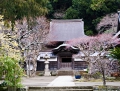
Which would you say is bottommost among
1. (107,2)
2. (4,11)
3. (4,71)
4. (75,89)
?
(75,89)

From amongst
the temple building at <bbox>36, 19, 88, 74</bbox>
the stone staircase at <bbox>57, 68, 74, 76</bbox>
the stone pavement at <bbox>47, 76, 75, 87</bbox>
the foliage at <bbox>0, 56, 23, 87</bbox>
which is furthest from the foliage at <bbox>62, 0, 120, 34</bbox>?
the foliage at <bbox>0, 56, 23, 87</bbox>

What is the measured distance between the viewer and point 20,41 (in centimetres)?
2631

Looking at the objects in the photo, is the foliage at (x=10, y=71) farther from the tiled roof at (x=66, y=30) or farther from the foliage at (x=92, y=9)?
the foliage at (x=92, y=9)

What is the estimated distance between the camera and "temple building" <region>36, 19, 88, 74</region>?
107 feet

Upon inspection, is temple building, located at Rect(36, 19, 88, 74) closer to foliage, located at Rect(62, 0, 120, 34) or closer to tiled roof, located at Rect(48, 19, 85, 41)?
tiled roof, located at Rect(48, 19, 85, 41)

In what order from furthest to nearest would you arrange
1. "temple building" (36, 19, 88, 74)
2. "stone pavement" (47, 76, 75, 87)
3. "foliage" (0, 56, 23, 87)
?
"temple building" (36, 19, 88, 74) → "stone pavement" (47, 76, 75, 87) → "foliage" (0, 56, 23, 87)

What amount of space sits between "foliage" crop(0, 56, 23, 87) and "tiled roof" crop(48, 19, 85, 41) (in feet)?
74.5

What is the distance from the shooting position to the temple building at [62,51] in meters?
32.8

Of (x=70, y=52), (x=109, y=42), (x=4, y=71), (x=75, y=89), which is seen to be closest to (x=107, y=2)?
(x=70, y=52)

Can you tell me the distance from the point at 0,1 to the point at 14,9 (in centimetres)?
75

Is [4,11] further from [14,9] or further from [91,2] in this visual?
[91,2]

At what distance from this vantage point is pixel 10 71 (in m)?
11.7

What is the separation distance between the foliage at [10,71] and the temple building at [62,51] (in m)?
18.3

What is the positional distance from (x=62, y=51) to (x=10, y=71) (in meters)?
22.0
